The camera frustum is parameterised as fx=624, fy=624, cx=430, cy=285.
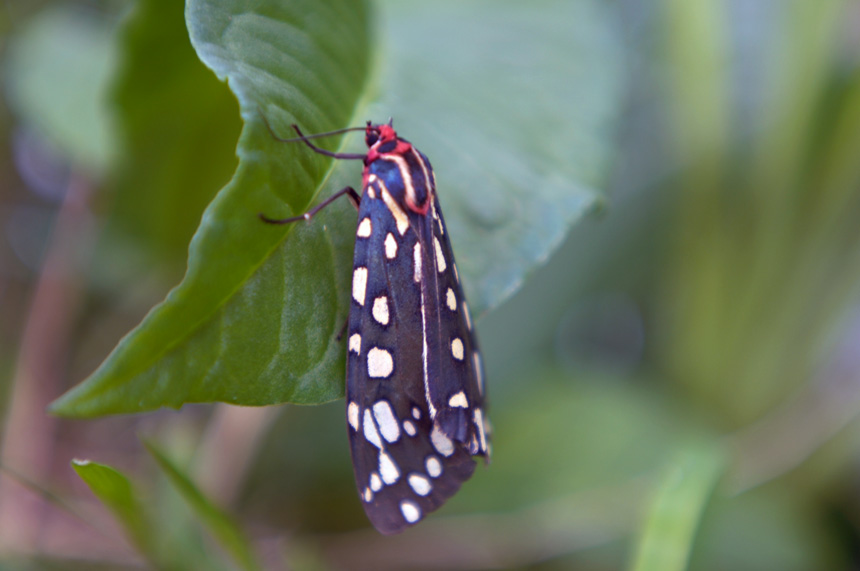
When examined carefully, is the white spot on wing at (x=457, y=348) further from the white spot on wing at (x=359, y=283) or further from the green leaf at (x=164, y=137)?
the green leaf at (x=164, y=137)

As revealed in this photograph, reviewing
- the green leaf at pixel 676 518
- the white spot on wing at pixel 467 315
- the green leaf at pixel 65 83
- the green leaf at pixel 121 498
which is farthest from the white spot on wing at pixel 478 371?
the green leaf at pixel 65 83

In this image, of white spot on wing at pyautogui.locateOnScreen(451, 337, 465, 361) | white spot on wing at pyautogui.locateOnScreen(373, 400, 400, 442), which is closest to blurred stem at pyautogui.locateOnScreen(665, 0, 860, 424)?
white spot on wing at pyautogui.locateOnScreen(451, 337, 465, 361)

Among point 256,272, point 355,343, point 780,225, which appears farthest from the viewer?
point 780,225

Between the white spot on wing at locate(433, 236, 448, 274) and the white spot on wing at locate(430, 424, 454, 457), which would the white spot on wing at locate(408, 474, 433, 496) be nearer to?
the white spot on wing at locate(430, 424, 454, 457)

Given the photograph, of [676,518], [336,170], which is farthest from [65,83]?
[676,518]

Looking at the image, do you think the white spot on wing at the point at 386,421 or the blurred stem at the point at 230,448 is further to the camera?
the blurred stem at the point at 230,448

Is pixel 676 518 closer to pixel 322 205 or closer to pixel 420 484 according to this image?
pixel 420 484
